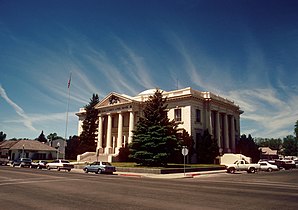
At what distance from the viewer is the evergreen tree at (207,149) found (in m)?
48.4

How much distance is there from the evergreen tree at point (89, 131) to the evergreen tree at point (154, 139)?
27985 millimetres

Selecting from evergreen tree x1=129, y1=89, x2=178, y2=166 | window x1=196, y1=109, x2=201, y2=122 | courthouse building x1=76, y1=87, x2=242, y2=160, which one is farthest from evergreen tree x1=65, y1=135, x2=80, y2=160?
evergreen tree x1=129, y1=89, x2=178, y2=166

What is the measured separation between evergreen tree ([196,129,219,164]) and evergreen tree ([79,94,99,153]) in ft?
89.5

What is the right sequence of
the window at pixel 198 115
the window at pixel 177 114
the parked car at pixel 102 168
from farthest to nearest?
the window at pixel 177 114 → the window at pixel 198 115 → the parked car at pixel 102 168

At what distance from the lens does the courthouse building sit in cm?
5219

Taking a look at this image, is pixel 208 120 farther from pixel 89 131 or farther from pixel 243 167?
pixel 89 131

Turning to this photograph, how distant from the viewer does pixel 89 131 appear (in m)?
64.6

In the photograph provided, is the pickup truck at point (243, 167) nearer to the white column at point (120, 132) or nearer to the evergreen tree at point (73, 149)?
the white column at point (120, 132)

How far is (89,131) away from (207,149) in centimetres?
3013

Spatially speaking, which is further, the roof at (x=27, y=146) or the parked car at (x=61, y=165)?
the roof at (x=27, y=146)

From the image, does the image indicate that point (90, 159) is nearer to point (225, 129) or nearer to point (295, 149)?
point (225, 129)

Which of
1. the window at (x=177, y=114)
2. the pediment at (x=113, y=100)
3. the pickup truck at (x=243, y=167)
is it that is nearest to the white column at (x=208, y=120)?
the window at (x=177, y=114)

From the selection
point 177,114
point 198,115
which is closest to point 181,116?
point 177,114

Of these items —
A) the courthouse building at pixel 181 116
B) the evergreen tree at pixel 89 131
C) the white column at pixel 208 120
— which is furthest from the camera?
the evergreen tree at pixel 89 131
